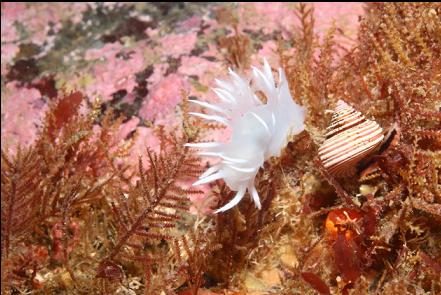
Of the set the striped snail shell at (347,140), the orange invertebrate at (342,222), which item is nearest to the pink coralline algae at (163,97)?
the striped snail shell at (347,140)

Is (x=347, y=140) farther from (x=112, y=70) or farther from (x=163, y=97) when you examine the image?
(x=112, y=70)

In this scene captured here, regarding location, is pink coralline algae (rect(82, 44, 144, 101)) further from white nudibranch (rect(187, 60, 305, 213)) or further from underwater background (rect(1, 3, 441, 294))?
white nudibranch (rect(187, 60, 305, 213))

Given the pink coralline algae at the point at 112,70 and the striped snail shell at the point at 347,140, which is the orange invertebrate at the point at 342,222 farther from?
the pink coralline algae at the point at 112,70

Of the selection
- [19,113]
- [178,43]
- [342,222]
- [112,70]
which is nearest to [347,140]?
[342,222]

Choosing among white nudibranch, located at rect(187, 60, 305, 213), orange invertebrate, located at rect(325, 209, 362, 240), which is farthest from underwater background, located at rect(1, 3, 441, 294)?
white nudibranch, located at rect(187, 60, 305, 213)

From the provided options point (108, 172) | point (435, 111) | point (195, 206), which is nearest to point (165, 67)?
point (108, 172)

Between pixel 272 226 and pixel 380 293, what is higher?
pixel 272 226

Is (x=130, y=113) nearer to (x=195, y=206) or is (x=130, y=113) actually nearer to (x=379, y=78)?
(x=195, y=206)
